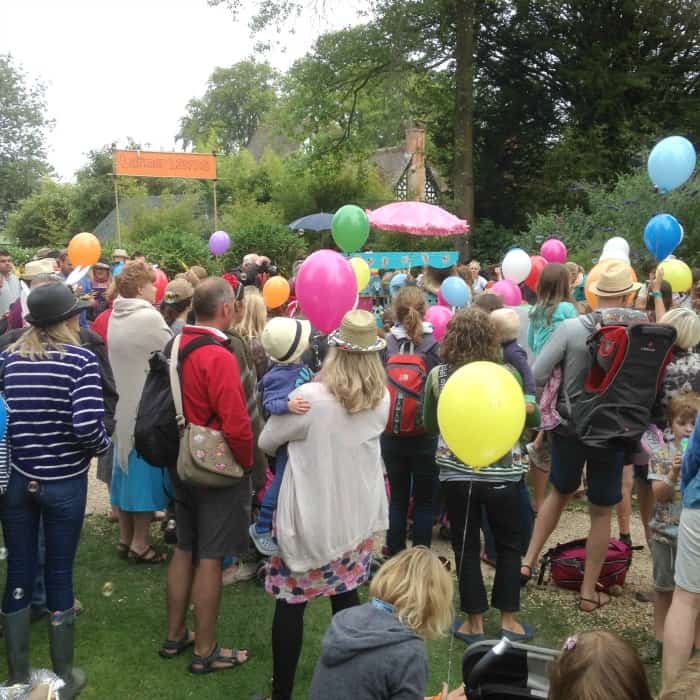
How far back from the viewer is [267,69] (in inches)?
2360

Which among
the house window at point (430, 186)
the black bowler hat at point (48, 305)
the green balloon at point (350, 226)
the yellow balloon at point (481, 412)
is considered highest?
the house window at point (430, 186)

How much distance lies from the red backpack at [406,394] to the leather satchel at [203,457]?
1.12 meters

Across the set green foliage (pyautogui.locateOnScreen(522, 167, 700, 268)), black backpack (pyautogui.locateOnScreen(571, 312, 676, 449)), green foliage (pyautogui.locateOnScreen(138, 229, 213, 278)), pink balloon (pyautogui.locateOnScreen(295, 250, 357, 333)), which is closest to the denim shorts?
black backpack (pyautogui.locateOnScreen(571, 312, 676, 449))

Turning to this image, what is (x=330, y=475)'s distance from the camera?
296 centimetres

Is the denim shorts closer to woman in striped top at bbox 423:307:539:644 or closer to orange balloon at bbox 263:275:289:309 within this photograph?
woman in striped top at bbox 423:307:539:644

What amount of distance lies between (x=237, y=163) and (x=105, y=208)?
23.6ft

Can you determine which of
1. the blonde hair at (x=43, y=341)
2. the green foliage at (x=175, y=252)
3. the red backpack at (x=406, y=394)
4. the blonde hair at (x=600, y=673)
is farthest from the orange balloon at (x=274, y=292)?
the green foliage at (x=175, y=252)

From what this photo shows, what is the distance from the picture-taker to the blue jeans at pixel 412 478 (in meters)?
4.23

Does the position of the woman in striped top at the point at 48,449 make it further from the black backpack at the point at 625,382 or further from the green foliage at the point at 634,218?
the green foliage at the point at 634,218

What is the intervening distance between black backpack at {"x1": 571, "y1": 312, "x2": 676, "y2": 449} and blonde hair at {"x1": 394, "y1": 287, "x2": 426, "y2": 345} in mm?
1013

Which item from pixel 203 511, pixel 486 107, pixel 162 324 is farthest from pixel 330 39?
pixel 203 511

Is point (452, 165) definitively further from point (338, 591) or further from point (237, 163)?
point (338, 591)

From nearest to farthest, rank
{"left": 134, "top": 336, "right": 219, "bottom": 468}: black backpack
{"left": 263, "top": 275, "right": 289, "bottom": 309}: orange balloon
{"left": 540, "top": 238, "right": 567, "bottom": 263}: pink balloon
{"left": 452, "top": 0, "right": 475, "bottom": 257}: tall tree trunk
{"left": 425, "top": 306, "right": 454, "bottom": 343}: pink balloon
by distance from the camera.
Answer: {"left": 134, "top": 336, "right": 219, "bottom": 468}: black backpack
{"left": 425, "top": 306, "right": 454, "bottom": 343}: pink balloon
{"left": 263, "top": 275, "right": 289, "bottom": 309}: orange balloon
{"left": 540, "top": 238, "right": 567, "bottom": 263}: pink balloon
{"left": 452, "top": 0, "right": 475, "bottom": 257}: tall tree trunk

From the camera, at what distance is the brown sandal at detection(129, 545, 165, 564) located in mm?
4703
